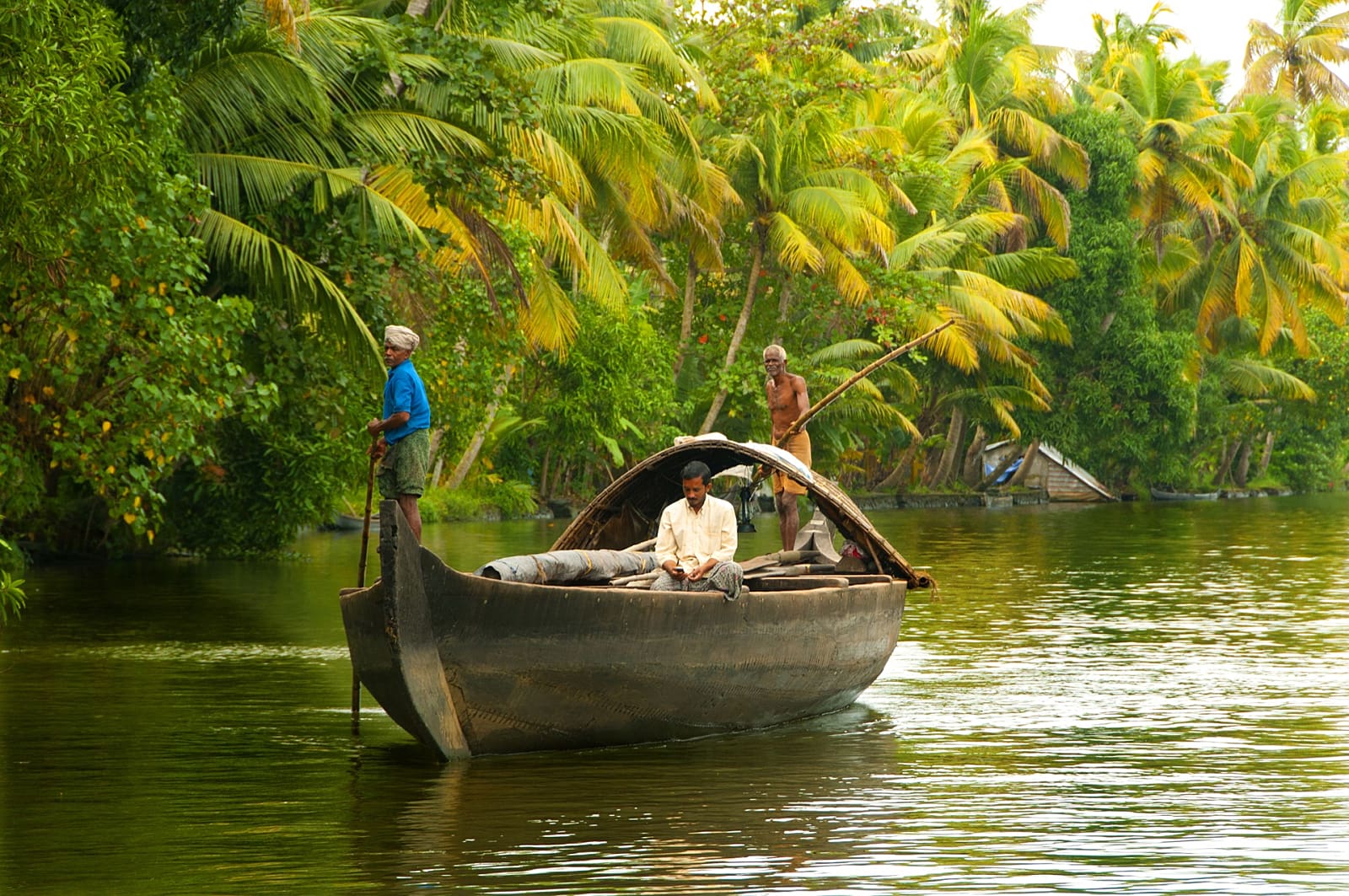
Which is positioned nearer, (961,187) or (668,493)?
(668,493)

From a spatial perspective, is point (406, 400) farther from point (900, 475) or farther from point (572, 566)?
point (900, 475)

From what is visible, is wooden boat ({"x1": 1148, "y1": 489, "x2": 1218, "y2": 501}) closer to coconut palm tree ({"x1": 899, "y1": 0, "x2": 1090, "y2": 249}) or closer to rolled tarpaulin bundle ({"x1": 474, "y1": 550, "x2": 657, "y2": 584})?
coconut palm tree ({"x1": 899, "y1": 0, "x2": 1090, "y2": 249})

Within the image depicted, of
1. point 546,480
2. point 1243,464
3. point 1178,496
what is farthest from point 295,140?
point 1243,464

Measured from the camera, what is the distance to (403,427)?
9.35m

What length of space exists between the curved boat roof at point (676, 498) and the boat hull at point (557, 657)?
131 cm

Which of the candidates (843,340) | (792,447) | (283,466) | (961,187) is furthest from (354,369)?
(961,187)

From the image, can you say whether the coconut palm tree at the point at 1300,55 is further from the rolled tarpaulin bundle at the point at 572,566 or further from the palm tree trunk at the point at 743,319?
the rolled tarpaulin bundle at the point at 572,566

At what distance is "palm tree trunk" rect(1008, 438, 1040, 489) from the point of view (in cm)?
4103

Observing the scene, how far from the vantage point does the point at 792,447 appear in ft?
40.0

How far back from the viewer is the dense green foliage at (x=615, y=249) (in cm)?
1270

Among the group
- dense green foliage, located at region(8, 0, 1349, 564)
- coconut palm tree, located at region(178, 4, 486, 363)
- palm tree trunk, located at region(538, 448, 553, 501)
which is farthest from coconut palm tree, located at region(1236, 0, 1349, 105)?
coconut palm tree, located at region(178, 4, 486, 363)

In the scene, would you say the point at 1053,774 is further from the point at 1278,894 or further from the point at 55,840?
the point at 55,840

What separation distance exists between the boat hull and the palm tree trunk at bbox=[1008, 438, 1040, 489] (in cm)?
3300

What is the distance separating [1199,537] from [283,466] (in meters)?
13.6
